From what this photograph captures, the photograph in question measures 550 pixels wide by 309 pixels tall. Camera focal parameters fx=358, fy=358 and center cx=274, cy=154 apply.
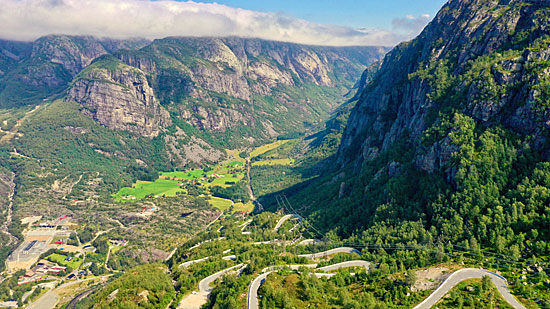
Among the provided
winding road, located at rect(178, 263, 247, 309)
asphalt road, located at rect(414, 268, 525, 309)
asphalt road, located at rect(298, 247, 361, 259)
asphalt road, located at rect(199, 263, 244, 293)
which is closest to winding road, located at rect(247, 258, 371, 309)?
asphalt road, located at rect(298, 247, 361, 259)

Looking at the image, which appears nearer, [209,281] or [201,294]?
[201,294]

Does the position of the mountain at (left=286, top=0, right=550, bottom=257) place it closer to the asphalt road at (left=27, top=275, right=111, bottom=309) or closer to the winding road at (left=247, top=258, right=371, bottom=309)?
the winding road at (left=247, top=258, right=371, bottom=309)

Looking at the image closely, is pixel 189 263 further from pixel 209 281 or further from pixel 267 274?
pixel 267 274

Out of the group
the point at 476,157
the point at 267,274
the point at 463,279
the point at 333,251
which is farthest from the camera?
the point at 333,251

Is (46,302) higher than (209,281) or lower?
lower

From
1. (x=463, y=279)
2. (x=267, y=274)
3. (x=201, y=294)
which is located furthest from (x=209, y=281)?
(x=463, y=279)

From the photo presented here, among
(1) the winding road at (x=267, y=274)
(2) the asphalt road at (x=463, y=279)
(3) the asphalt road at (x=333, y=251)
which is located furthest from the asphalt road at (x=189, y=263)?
(2) the asphalt road at (x=463, y=279)

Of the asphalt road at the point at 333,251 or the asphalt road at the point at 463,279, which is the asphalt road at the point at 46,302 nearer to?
the asphalt road at the point at 333,251
